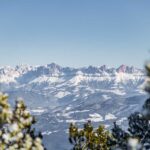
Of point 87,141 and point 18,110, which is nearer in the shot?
point 18,110

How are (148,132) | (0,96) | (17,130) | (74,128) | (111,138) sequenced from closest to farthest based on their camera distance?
(17,130) < (0,96) < (74,128) < (148,132) < (111,138)

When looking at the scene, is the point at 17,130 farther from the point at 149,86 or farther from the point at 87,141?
the point at 87,141

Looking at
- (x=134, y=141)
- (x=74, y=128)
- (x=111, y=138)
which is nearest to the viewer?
(x=134, y=141)

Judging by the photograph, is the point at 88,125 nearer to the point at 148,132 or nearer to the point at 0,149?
the point at 148,132

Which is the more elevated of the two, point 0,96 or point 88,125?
point 0,96

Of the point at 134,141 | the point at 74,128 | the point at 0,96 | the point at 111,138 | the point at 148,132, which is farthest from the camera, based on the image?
the point at 111,138

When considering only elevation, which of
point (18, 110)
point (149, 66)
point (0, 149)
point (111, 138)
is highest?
point (149, 66)

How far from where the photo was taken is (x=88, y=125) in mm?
41625

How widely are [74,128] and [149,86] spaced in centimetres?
3112

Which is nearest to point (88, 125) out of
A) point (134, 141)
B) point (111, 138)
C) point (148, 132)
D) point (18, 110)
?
point (148, 132)

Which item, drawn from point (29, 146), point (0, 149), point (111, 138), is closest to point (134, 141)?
point (29, 146)

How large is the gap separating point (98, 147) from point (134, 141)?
112 ft

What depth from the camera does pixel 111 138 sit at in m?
51.9

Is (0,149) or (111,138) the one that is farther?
(111,138)
